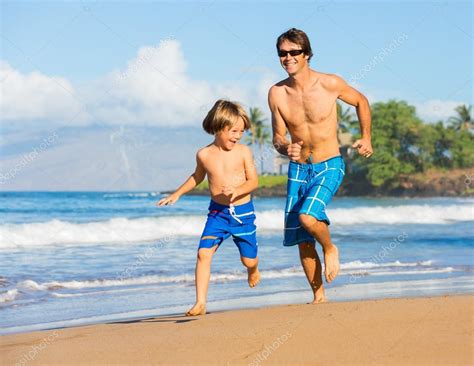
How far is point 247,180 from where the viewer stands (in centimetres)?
639

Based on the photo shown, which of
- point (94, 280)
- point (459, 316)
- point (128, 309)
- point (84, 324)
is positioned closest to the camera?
point (459, 316)

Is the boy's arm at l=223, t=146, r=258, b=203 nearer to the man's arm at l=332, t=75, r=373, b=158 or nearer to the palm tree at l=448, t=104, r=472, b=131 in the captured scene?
the man's arm at l=332, t=75, r=373, b=158

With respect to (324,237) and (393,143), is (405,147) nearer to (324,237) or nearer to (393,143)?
(393,143)

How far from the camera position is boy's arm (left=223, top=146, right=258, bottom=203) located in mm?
6273

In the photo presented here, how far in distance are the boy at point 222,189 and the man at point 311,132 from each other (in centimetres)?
29

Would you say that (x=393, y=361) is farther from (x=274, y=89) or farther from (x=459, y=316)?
(x=274, y=89)

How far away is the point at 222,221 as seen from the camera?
645 cm

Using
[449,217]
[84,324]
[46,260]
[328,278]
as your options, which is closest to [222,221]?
[328,278]

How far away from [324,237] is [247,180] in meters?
0.71

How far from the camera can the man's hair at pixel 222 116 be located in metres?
6.18

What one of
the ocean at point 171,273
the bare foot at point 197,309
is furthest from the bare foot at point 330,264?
the ocean at point 171,273

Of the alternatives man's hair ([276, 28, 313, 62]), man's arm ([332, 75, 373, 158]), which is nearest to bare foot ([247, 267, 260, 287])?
man's arm ([332, 75, 373, 158])

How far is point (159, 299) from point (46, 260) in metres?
4.93

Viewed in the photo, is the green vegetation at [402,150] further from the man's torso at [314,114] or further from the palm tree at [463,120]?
the man's torso at [314,114]
